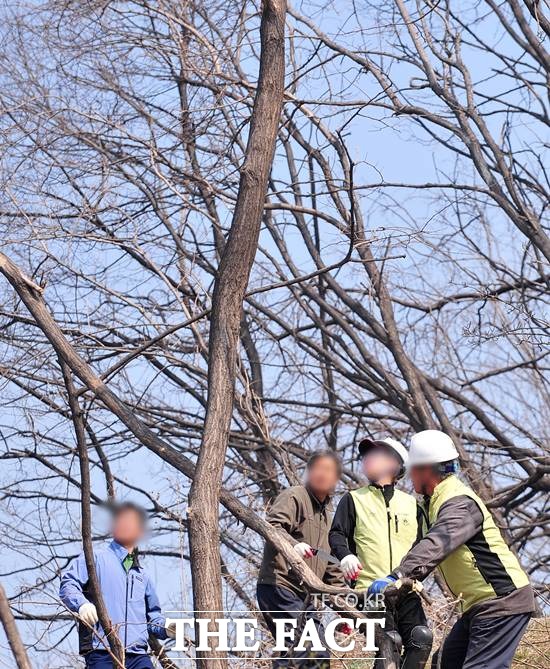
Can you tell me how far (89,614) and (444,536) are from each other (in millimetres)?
1950

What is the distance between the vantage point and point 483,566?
4.59 meters

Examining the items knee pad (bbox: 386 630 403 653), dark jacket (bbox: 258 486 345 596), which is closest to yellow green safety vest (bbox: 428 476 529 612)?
knee pad (bbox: 386 630 403 653)

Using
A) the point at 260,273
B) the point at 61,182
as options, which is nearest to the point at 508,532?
the point at 260,273

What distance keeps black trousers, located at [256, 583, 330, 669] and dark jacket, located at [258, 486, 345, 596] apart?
0.05m

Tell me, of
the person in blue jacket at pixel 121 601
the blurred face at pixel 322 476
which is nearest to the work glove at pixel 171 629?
the person in blue jacket at pixel 121 601

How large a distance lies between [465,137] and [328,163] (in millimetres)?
1264

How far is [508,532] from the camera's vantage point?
11.2m

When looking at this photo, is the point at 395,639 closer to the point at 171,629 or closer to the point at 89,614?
the point at 171,629

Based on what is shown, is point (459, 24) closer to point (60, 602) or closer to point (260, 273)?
point (260, 273)

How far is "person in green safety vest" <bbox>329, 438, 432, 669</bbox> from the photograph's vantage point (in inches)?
207

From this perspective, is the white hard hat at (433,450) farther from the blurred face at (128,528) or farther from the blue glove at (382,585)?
the blurred face at (128,528)

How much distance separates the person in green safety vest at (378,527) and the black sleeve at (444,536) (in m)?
0.74

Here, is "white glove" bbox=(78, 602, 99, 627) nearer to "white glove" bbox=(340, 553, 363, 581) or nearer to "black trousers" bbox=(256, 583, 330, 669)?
"black trousers" bbox=(256, 583, 330, 669)

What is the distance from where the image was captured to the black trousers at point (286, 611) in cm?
524
